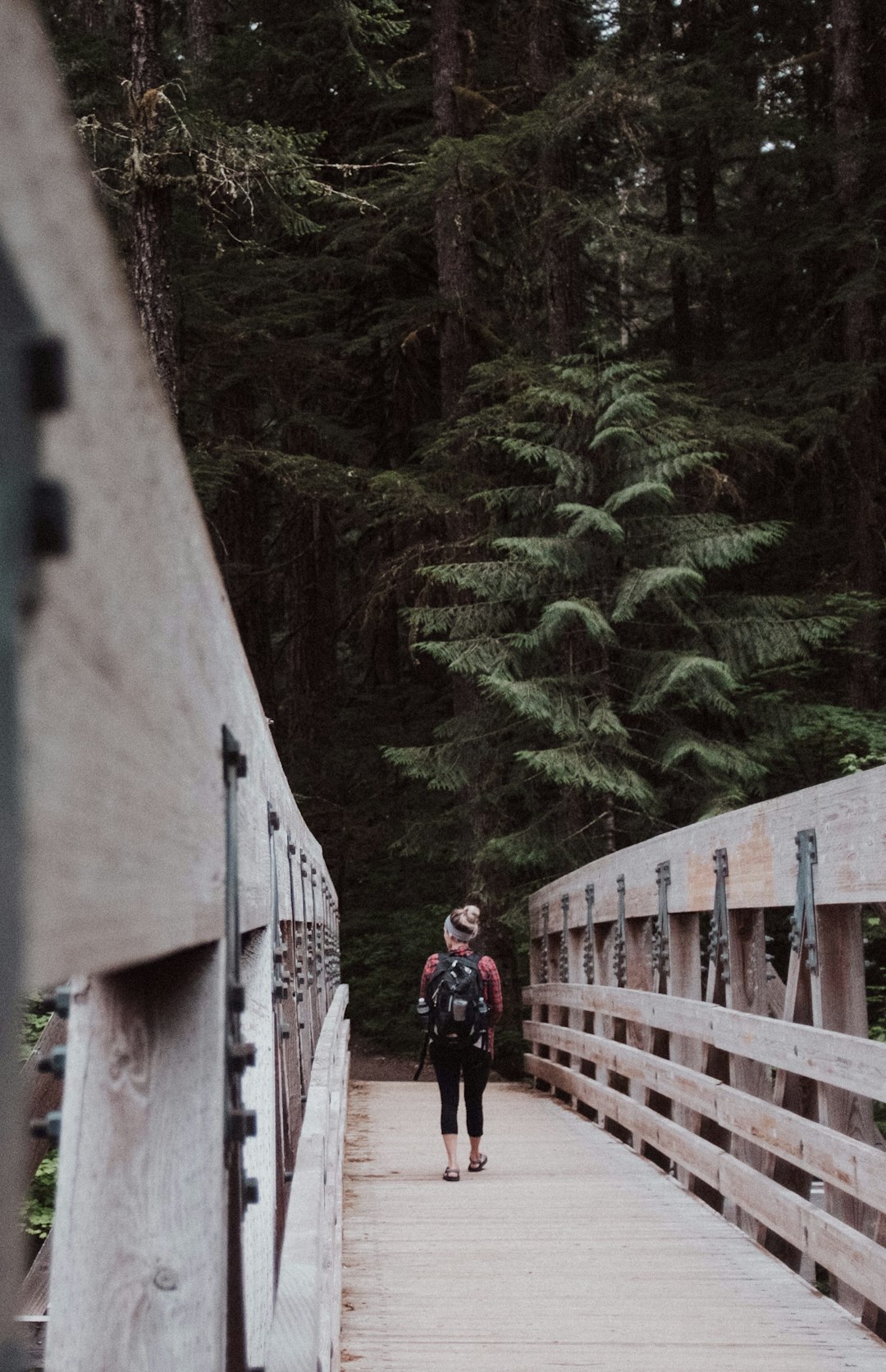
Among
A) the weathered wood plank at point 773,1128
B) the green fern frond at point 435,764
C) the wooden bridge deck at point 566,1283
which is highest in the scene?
the green fern frond at point 435,764

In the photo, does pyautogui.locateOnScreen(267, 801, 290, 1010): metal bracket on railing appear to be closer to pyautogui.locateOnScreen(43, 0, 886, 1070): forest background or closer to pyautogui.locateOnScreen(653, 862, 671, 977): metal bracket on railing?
pyautogui.locateOnScreen(653, 862, 671, 977): metal bracket on railing

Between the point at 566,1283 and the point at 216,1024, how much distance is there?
16.0 ft

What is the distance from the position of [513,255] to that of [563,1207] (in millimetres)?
15905

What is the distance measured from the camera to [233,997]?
1.75 m

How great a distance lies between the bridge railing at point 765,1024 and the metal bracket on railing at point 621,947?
0.06ft

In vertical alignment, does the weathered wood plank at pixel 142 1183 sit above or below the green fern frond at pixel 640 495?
below

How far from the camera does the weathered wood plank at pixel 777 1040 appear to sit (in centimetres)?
459

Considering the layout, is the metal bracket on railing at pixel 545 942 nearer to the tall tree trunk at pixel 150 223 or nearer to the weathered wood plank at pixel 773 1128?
the weathered wood plank at pixel 773 1128

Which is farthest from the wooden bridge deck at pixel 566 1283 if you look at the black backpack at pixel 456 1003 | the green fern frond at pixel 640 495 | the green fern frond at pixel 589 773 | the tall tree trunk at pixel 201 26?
the tall tree trunk at pixel 201 26

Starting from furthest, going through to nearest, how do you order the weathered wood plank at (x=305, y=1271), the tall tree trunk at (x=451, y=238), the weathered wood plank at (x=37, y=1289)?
the tall tree trunk at (x=451, y=238)
the weathered wood plank at (x=37, y=1289)
the weathered wood plank at (x=305, y=1271)

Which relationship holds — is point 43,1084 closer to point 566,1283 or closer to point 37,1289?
point 37,1289

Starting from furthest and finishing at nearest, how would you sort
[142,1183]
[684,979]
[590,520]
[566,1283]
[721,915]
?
Result: [590,520]
[684,979]
[721,915]
[566,1283]
[142,1183]

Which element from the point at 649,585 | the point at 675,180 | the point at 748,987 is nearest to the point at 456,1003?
the point at 748,987

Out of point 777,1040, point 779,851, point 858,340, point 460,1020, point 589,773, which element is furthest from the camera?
point 858,340
